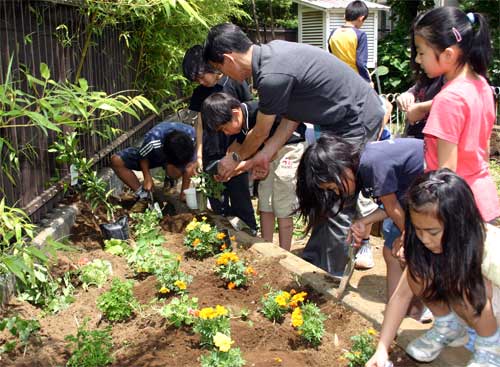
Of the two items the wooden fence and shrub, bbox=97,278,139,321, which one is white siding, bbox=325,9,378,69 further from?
shrub, bbox=97,278,139,321

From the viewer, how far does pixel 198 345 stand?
9.02 ft

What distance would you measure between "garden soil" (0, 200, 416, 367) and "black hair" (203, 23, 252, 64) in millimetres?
1294

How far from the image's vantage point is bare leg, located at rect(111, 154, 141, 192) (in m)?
5.07

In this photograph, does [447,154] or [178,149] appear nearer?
[447,154]

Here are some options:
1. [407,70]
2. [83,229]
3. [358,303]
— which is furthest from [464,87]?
[407,70]

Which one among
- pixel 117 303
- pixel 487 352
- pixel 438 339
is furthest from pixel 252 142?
pixel 487 352

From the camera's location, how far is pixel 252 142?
3.83 metres

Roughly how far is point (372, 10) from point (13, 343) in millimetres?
11548

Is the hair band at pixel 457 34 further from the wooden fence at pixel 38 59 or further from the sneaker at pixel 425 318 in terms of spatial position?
the wooden fence at pixel 38 59

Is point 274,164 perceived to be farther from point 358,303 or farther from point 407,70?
point 407,70

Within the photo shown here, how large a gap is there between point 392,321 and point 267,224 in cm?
199

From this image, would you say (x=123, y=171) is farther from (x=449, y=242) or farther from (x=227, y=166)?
(x=449, y=242)

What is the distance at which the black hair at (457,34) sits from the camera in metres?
2.52

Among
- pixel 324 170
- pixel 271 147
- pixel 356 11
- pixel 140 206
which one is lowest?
pixel 140 206
